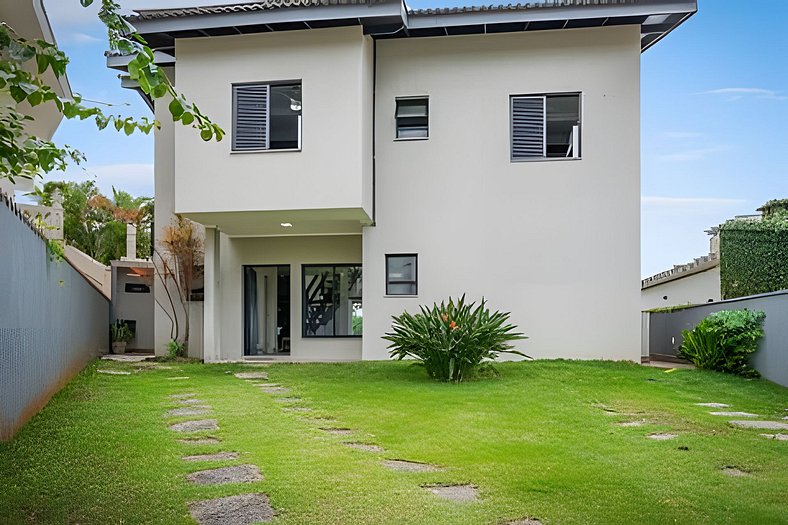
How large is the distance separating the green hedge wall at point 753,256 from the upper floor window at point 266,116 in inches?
424

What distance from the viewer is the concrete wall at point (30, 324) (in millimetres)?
6906

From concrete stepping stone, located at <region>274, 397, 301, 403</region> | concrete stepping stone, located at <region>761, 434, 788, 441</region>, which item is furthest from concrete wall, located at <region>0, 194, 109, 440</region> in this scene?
concrete stepping stone, located at <region>761, 434, 788, 441</region>

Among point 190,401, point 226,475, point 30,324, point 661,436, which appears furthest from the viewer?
point 190,401

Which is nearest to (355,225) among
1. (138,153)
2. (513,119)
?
(513,119)

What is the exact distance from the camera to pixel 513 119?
15523 mm

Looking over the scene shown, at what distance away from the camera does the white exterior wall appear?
15109 mm

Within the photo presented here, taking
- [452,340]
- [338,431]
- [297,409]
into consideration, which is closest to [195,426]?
[338,431]

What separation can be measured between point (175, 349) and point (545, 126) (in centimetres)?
955

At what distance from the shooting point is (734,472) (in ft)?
19.8

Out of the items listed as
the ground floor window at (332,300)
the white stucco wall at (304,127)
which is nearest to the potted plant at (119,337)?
the ground floor window at (332,300)

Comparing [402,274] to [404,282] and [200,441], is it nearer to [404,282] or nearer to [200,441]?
[404,282]

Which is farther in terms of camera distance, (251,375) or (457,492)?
(251,375)

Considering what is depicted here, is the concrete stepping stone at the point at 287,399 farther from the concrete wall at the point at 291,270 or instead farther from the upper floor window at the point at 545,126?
the upper floor window at the point at 545,126

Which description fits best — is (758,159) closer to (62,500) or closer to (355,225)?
(355,225)
